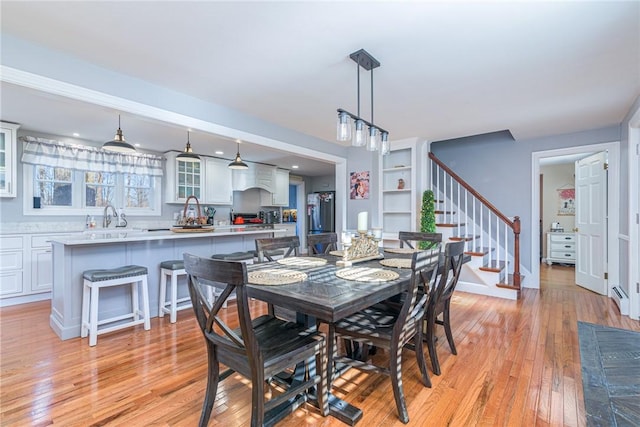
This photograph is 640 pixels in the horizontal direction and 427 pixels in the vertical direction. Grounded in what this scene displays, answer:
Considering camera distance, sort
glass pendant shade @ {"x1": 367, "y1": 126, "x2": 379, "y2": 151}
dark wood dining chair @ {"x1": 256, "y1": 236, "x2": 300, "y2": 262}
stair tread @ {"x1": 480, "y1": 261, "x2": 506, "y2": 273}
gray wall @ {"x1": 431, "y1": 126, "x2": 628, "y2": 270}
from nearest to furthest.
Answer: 1. dark wood dining chair @ {"x1": 256, "y1": 236, "x2": 300, "y2": 262}
2. glass pendant shade @ {"x1": 367, "y1": 126, "x2": 379, "y2": 151}
3. stair tread @ {"x1": 480, "y1": 261, "x2": 506, "y2": 273}
4. gray wall @ {"x1": 431, "y1": 126, "x2": 628, "y2": 270}

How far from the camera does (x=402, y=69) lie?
2402mm

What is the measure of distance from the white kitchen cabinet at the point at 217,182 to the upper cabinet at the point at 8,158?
2592 millimetres

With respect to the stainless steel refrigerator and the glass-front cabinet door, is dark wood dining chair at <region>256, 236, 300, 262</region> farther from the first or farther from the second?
the stainless steel refrigerator

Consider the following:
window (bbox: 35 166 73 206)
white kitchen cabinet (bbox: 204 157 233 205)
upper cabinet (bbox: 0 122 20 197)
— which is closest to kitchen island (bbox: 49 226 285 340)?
upper cabinet (bbox: 0 122 20 197)

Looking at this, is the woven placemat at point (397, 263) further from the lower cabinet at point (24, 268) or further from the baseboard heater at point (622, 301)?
the lower cabinet at point (24, 268)

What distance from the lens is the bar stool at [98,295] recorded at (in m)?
2.56

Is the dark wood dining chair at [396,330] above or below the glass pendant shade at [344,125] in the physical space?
below

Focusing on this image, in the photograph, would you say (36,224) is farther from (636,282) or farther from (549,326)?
(636,282)

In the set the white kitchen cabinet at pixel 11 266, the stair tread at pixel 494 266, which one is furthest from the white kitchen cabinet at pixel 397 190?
the white kitchen cabinet at pixel 11 266

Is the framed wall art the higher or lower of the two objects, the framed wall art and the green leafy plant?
the higher

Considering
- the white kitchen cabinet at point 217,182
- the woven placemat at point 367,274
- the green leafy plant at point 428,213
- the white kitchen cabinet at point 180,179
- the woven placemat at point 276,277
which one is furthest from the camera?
the white kitchen cabinet at point 217,182

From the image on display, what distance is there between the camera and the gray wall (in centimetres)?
457

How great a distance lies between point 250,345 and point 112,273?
2.05m

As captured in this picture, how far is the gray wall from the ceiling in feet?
3.33
